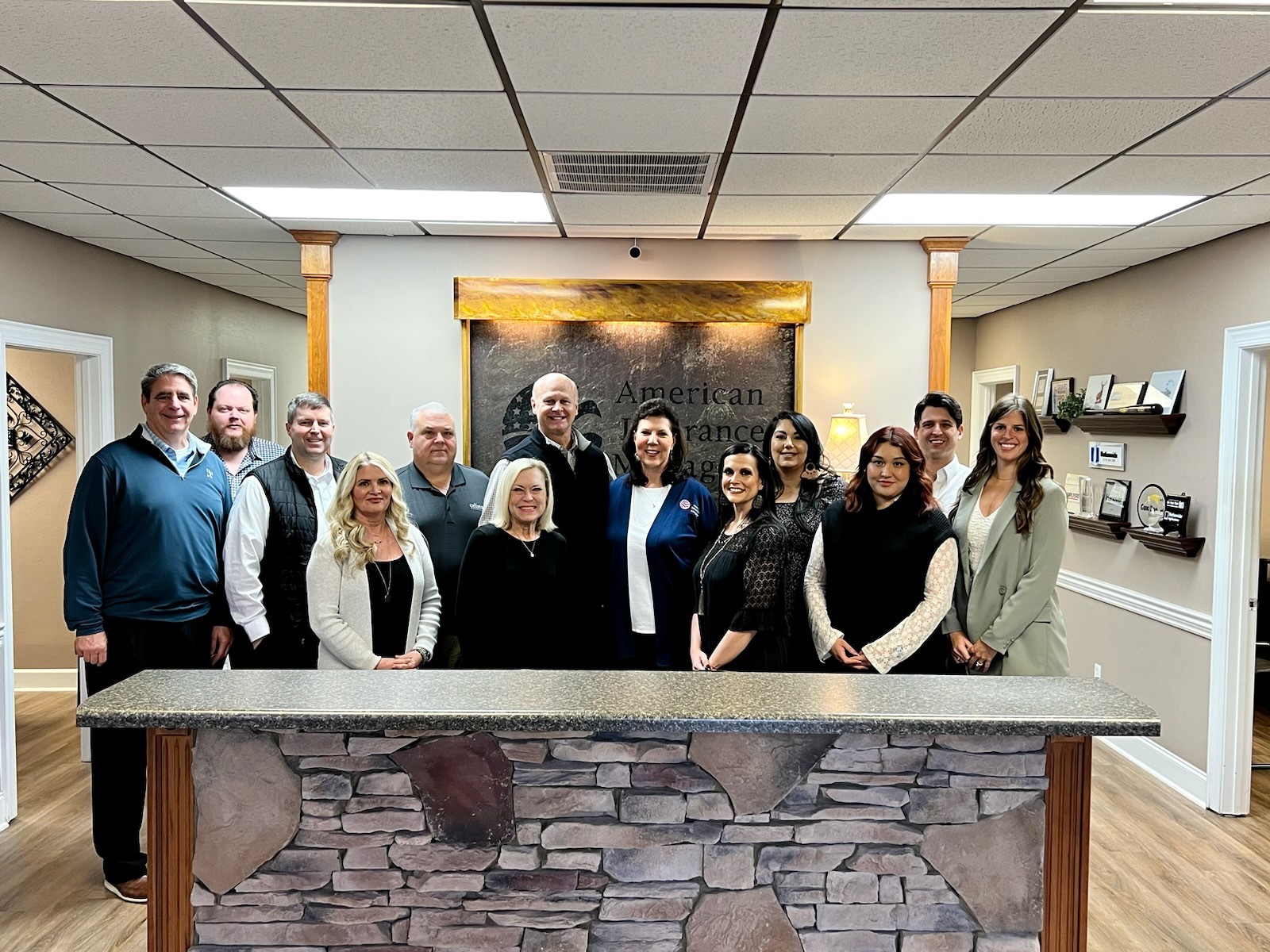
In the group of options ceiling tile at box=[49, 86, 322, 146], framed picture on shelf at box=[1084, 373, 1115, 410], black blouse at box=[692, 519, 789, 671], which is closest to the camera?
ceiling tile at box=[49, 86, 322, 146]

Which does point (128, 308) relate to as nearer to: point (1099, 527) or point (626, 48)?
point (626, 48)

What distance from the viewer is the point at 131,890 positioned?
2.81m

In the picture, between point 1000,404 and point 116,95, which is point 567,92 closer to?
point 116,95

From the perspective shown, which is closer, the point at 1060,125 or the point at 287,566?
the point at 1060,125

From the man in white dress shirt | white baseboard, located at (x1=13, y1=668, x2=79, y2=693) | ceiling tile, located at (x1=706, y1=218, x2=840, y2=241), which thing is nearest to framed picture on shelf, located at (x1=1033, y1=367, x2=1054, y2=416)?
ceiling tile, located at (x1=706, y1=218, x2=840, y2=241)

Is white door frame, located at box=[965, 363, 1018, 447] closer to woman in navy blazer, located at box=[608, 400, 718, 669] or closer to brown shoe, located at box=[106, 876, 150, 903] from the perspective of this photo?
woman in navy blazer, located at box=[608, 400, 718, 669]

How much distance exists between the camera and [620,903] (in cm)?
177

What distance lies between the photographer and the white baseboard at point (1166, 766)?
12.5ft

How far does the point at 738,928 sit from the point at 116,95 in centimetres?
249

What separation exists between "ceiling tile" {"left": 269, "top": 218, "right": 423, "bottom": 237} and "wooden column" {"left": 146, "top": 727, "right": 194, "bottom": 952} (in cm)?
259

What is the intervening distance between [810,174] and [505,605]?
5.74ft

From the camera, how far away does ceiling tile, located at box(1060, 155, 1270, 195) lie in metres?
2.73

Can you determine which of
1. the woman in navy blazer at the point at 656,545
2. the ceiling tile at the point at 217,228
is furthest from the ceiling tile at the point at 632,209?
the ceiling tile at the point at 217,228

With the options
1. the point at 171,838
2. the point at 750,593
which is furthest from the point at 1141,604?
the point at 171,838
